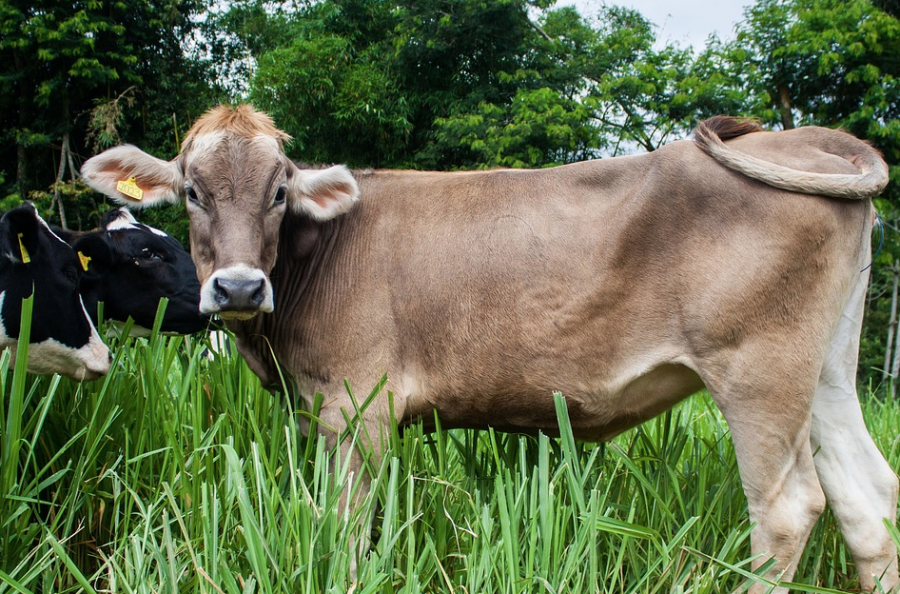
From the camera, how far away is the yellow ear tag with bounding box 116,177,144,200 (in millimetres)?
3410

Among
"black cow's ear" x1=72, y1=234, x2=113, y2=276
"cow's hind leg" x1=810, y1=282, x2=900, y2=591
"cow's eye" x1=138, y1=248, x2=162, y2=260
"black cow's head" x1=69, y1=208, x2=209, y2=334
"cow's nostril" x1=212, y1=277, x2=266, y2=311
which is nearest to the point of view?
"cow's nostril" x1=212, y1=277, x2=266, y2=311

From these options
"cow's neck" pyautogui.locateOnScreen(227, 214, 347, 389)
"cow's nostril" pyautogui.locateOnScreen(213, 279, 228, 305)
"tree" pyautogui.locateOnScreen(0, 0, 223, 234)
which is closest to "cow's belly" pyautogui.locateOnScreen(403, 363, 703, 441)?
"cow's neck" pyautogui.locateOnScreen(227, 214, 347, 389)

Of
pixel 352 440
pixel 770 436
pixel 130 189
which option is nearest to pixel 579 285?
pixel 770 436

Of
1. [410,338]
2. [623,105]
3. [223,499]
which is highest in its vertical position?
[623,105]

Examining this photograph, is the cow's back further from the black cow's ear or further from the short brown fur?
the black cow's ear

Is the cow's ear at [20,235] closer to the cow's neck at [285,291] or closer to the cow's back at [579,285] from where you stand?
the cow's neck at [285,291]

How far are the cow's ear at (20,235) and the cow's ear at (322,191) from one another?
56.4 inches

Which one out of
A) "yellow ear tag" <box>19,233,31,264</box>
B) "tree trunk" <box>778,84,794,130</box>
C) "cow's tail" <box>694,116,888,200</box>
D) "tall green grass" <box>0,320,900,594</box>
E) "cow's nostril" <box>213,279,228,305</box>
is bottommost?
"tall green grass" <box>0,320,900,594</box>

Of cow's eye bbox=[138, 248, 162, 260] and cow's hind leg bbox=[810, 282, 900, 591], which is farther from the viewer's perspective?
cow's eye bbox=[138, 248, 162, 260]

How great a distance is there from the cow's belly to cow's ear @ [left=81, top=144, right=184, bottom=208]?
1.37 metres

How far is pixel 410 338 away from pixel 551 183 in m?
Result: 0.87

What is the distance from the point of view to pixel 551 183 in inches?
130

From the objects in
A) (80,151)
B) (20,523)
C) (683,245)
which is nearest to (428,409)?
(683,245)

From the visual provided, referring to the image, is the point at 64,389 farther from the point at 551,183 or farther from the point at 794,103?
the point at 794,103
